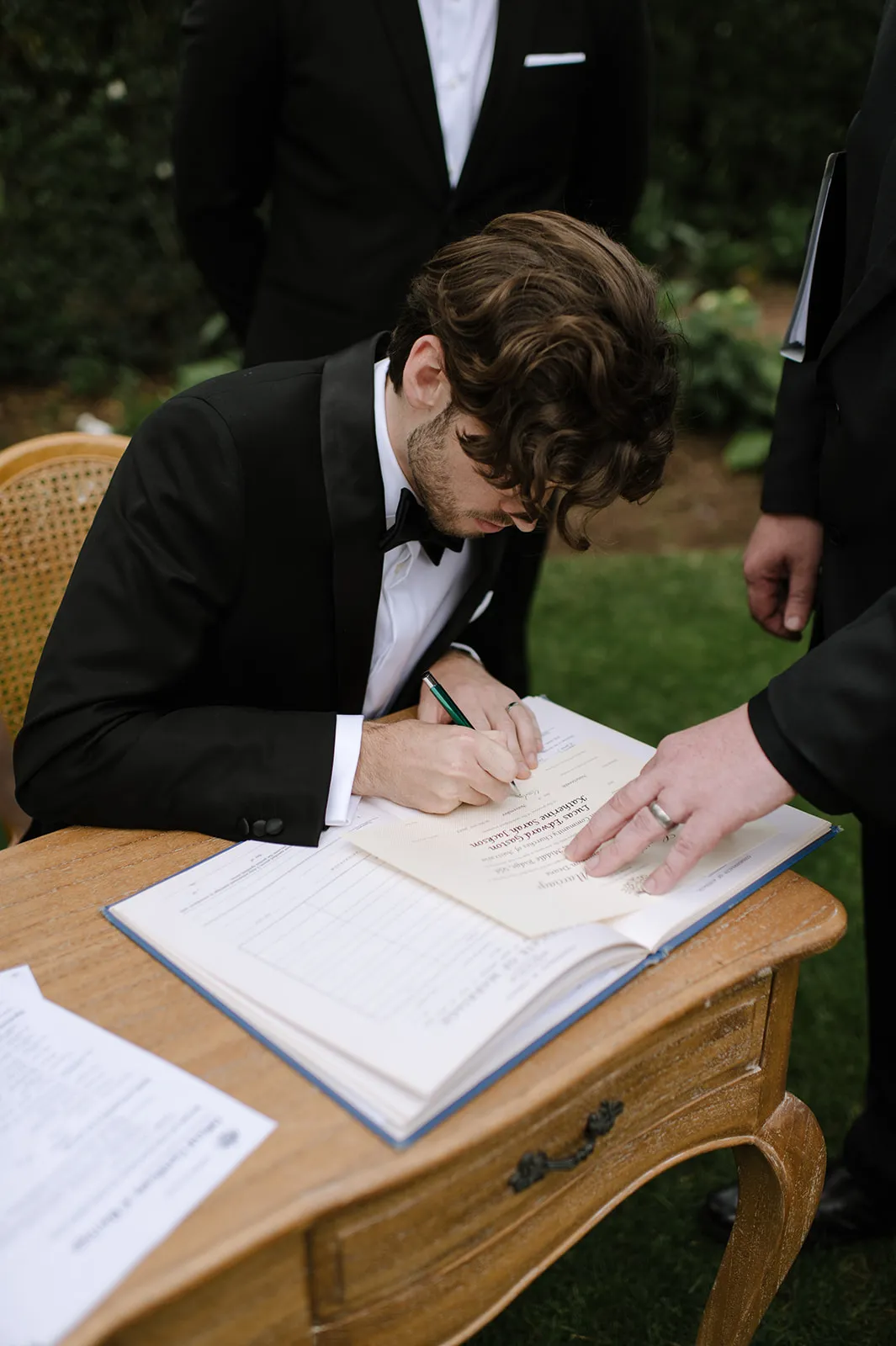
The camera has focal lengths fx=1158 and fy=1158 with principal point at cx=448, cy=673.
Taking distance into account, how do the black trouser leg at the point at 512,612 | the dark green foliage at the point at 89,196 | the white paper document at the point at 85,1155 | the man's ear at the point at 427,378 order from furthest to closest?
the dark green foliage at the point at 89,196 < the black trouser leg at the point at 512,612 < the man's ear at the point at 427,378 < the white paper document at the point at 85,1155

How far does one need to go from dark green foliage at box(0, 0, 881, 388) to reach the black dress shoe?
17.5ft

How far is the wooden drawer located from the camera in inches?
40.2

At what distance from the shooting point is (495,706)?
1787mm

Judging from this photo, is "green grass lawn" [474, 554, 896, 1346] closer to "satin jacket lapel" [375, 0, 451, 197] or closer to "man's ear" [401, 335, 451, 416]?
"man's ear" [401, 335, 451, 416]

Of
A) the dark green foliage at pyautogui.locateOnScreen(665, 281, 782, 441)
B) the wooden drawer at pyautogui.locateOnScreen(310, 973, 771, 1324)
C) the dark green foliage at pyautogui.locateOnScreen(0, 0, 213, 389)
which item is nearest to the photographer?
the wooden drawer at pyautogui.locateOnScreen(310, 973, 771, 1324)

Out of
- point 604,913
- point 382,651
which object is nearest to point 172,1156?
point 604,913

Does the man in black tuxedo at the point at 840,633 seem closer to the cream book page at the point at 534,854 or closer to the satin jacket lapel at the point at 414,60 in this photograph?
the cream book page at the point at 534,854

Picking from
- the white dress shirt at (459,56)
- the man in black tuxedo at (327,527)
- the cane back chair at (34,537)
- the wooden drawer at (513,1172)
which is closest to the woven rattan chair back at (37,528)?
the cane back chair at (34,537)

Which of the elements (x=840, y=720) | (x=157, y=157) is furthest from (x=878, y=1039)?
(x=157, y=157)

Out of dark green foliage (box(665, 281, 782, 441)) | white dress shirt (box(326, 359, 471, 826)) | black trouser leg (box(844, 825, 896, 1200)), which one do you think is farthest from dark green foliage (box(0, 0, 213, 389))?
black trouser leg (box(844, 825, 896, 1200))

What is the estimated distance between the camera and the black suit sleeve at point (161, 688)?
1463 mm

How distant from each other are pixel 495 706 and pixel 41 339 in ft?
16.9

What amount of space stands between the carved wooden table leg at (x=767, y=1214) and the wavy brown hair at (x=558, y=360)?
2.75ft

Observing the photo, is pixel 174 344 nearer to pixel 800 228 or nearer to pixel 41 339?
pixel 41 339
